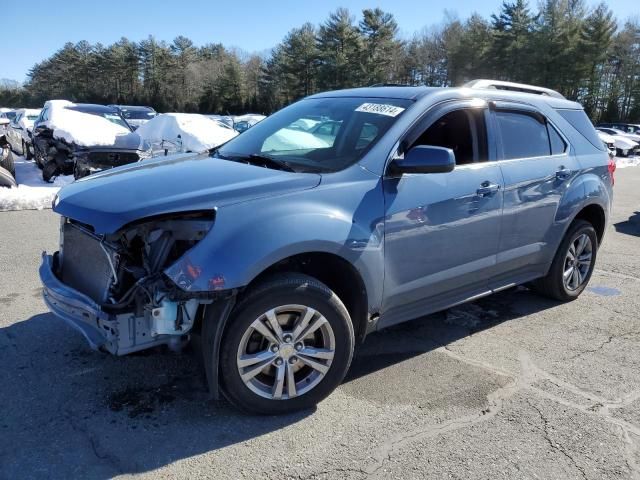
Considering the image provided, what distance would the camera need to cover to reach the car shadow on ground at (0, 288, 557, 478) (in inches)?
105

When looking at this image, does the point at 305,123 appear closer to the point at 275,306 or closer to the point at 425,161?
the point at 425,161

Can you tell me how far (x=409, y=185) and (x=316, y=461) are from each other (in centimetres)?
172

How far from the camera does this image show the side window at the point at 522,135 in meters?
4.11

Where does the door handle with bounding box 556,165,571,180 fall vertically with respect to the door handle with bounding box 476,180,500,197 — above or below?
above

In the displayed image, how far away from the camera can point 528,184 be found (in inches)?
163

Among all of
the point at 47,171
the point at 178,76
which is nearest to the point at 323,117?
the point at 47,171

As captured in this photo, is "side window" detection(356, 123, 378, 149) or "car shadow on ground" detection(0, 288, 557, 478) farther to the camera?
"side window" detection(356, 123, 378, 149)

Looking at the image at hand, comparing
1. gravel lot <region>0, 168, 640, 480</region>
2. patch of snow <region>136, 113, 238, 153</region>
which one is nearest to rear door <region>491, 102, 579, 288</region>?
gravel lot <region>0, 168, 640, 480</region>

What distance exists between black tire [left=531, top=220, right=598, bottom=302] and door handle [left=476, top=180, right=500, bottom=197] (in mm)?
1301

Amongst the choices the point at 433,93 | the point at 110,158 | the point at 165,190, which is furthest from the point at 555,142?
the point at 110,158

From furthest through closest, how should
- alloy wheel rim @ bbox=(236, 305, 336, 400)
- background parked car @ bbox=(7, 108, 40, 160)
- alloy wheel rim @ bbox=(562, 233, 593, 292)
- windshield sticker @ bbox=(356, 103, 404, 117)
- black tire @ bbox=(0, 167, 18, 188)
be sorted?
background parked car @ bbox=(7, 108, 40, 160), black tire @ bbox=(0, 167, 18, 188), alloy wheel rim @ bbox=(562, 233, 593, 292), windshield sticker @ bbox=(356, 103, 404, 117), alloy wheel rim @ bbox=(236, 305, 336, 400)

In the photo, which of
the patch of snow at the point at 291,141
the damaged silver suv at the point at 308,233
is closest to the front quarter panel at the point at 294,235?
the damaged silver suv at the point at 308,233

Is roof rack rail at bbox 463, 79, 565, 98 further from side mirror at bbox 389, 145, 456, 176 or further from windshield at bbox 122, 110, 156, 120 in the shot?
windshield at bbox 122, 110, 156, 120

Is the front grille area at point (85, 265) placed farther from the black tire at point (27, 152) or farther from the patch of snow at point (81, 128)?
the black tire at point (27, 152)
